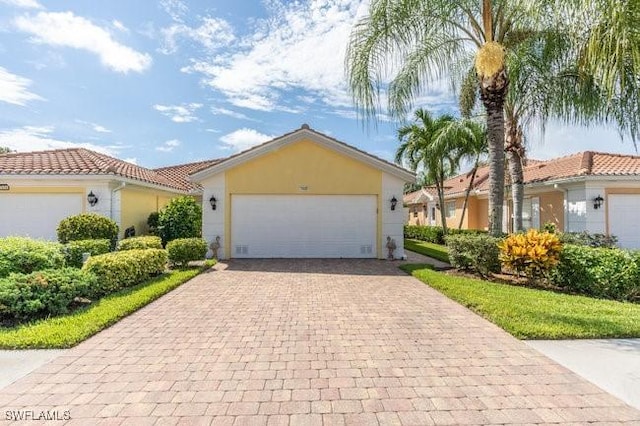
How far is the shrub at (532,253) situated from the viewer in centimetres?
953

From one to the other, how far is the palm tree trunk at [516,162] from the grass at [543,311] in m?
5.51

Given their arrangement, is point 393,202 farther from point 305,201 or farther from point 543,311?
point 543,311

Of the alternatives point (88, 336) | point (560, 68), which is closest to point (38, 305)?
point (88, 336)

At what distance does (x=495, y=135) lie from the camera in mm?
11500

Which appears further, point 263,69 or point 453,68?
point 263,69

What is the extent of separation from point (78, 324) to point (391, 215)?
12.0 metres

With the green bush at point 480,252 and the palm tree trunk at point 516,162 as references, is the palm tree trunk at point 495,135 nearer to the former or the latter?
the green bush at point 480,252

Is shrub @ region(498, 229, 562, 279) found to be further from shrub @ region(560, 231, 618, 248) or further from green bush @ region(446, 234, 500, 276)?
shrub @ region(560, 231, 618, 248)

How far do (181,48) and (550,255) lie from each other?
15.3 metres

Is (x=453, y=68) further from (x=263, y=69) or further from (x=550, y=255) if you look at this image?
(x=263, y=69)

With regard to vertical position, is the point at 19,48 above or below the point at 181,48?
below

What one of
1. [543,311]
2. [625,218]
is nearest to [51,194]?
[543,311]

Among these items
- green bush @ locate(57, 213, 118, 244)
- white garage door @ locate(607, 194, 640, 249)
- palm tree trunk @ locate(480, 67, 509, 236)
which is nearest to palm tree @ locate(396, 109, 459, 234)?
white garage door @ locate(607, 194, 640, 249)

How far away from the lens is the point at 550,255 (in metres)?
9.55
